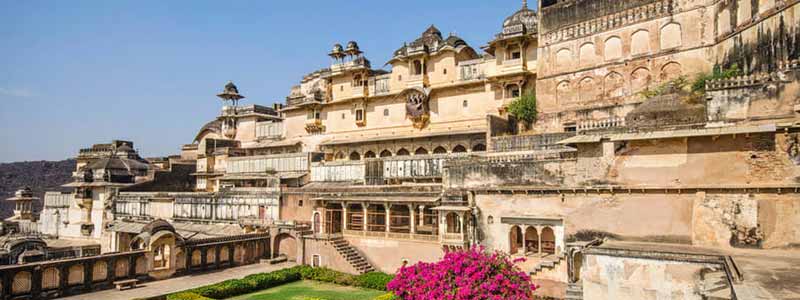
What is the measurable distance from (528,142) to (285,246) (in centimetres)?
1448

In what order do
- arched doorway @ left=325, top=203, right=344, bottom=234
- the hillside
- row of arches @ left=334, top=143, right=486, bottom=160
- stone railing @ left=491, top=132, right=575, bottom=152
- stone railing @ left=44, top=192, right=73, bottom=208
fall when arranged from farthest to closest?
1. the hillside
2. stone railing @ left=44, top=192, right=73, bottom=208
3. row of arches @ left=334, top=143, right=486, bottom=160
4. arched doorway @ left=325, top=203, right=344, bottom=234
5. stone railing @ left=491, top=132, right=575, bottom=152

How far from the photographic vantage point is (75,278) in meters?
22.5

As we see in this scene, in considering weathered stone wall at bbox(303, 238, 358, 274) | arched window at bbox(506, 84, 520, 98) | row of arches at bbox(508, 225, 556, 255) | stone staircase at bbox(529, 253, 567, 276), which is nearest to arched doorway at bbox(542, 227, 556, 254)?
row of arches at bbox(508, 225, 556, 255)

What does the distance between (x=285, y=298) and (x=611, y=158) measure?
14080mm

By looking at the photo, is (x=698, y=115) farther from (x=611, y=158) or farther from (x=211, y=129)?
(x=211, y=129)

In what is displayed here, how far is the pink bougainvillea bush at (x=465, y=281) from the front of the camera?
14422 mm

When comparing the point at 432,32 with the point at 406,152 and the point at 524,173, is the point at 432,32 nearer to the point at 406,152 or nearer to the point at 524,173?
the point at 406,152

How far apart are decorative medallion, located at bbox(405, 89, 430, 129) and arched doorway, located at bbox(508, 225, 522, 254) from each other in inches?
629

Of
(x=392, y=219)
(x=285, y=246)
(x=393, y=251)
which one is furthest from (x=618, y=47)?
(x=285, y=246)

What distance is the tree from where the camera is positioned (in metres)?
30.8

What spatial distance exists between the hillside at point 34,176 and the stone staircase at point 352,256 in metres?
59.8

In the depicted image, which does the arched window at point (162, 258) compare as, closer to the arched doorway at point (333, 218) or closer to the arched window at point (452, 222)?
the arched doorway at point (333, 218)

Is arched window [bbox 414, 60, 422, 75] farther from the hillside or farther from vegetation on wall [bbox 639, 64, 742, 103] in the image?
the hillside

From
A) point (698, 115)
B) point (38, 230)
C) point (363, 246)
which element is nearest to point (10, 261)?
point (363, 246)
